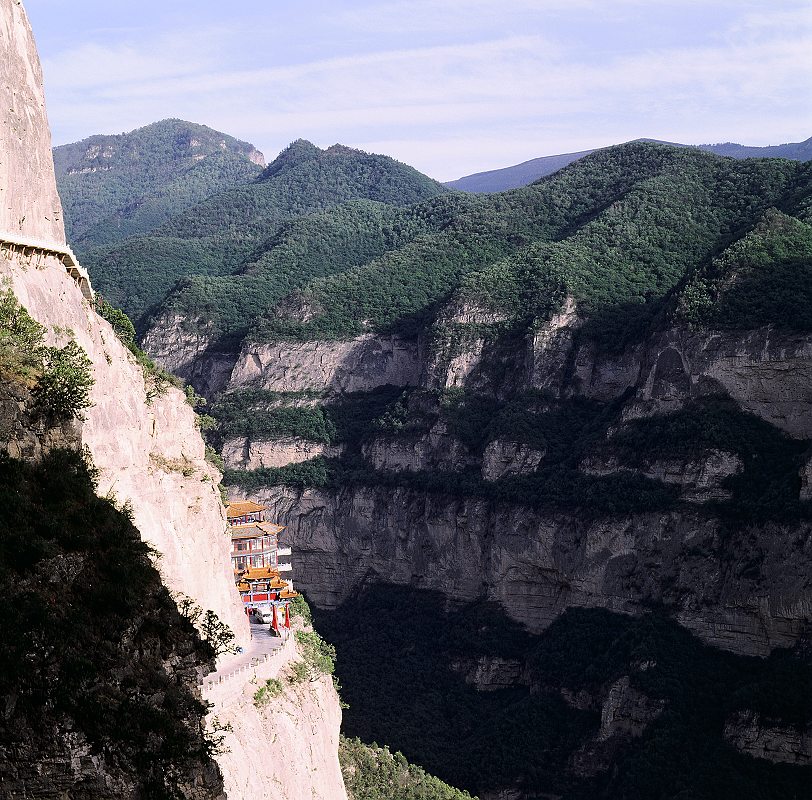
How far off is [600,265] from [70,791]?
10938cm

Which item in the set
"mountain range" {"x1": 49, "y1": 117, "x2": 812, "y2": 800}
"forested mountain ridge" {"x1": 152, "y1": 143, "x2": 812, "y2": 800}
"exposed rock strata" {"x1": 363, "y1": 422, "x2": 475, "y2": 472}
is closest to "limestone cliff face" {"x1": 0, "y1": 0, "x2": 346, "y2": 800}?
"mountain range" {"x1": 49, "y1": 117, "x2": 812, "y2": 800}

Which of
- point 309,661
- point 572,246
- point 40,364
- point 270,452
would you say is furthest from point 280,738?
point 572,246

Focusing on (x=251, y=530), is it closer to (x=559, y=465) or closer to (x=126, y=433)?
(x=126, y=433)

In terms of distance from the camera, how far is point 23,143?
4062 cm

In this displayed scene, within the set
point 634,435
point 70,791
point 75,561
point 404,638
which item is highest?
point 75,561

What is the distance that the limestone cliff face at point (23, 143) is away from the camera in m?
39.4

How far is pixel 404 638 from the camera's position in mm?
110688

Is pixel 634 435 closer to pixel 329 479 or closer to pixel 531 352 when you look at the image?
pixel 531 352

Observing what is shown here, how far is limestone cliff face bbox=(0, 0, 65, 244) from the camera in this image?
39391 mm

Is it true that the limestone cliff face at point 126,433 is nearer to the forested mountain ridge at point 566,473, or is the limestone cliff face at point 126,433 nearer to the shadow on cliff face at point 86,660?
the shadow on cliff face at point 86,660

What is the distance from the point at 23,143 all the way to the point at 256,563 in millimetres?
31904

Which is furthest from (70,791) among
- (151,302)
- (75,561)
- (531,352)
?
(151,302)

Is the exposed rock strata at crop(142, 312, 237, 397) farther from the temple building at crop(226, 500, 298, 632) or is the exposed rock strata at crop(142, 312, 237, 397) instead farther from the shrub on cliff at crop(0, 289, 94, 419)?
the shrub on cliff at crop(0, 289, 94, 419)

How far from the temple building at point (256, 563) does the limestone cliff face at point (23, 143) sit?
23.5 metres
